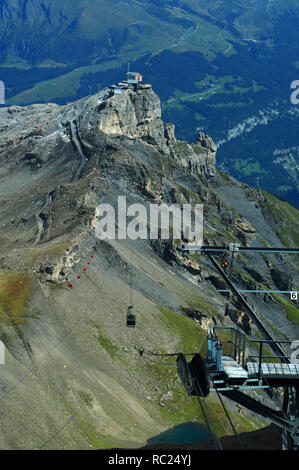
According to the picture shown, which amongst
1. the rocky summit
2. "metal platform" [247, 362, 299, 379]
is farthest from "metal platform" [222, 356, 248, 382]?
the rocky summit

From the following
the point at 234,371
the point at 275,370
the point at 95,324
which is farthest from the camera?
the point at 95,324

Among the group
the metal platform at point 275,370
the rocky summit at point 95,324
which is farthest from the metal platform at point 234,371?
the rocky summit at point 95,324

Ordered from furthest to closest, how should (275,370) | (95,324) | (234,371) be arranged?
(95,324)
(275,370)
(234,371)

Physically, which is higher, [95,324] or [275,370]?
[275,370]

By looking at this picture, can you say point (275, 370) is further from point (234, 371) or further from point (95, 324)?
point (95, 324)

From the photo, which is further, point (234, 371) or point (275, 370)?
point (275, 370)

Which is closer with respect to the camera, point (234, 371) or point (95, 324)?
point (234, 371)

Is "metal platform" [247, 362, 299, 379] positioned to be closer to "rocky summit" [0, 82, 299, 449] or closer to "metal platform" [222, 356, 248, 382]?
"metal platform" [222, 356, 248, 382]

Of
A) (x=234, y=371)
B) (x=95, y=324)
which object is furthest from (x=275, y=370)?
(x=95, y=324)

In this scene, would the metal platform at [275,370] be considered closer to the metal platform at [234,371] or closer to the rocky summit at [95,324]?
the metal platform at [234,371]

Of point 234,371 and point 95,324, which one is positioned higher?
point 234,371

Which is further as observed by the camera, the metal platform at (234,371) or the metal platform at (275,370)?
the metal platform at (275,370)
